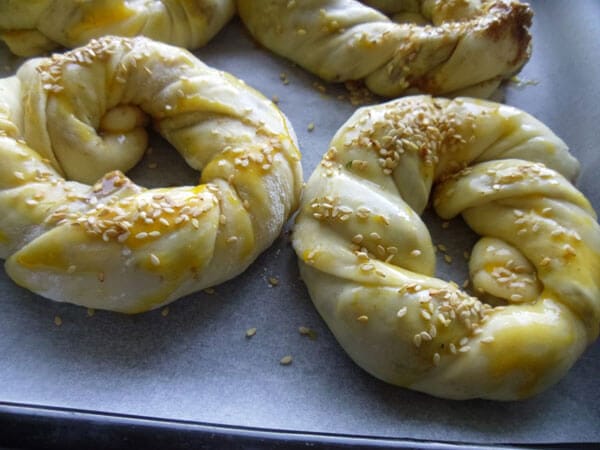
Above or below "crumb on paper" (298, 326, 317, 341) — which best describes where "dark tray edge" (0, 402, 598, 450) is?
below

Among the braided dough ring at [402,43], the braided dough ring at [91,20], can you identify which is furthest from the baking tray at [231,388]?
the braided dough ring at [91,20]

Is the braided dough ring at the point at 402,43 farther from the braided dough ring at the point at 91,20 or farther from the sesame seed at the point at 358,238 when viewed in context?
the sesame seed at the point at 358,238

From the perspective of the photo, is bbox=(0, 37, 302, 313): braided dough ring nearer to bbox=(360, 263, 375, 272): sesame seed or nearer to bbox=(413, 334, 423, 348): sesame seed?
bbox=(360, 263, 375, 272): sesame seed

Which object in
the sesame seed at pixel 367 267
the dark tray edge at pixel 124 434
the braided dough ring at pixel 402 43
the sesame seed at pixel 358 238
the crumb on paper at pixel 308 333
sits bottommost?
the dark tray edge at pixel 124 434

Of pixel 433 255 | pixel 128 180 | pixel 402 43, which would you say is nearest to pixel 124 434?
pixel 128 180

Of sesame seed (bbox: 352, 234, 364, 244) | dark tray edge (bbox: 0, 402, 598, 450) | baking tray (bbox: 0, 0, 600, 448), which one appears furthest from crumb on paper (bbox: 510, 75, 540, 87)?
dark tray edge (bbox: 0, 402, 598, 450)

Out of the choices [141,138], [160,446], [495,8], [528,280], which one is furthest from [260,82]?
[160,446]
